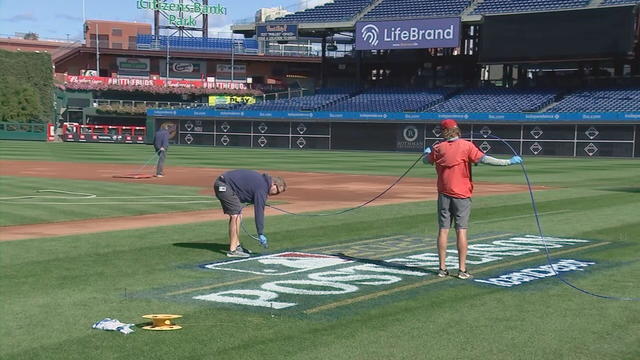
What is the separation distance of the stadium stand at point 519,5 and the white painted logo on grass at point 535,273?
53651 mm

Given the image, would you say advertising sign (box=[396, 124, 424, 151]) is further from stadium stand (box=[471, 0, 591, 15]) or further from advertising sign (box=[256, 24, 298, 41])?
advertising sign (box=[256, 24, 298, 41])

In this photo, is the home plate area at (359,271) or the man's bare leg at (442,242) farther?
the man's bare leg at (442,242)

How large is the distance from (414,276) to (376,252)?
2.20 metres

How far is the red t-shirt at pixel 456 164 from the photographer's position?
33.8 ft

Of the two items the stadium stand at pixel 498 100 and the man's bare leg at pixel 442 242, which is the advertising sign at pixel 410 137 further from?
the man's bare leg at pixel 442 242

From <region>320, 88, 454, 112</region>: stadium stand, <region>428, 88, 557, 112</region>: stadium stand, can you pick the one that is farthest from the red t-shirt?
<region>320, 88, 454, 112</region>: stadium stand

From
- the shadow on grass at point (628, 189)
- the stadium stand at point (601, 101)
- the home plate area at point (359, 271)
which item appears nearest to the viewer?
the home plate area at point (359, 271)

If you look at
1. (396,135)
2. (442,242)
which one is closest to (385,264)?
(442,242)

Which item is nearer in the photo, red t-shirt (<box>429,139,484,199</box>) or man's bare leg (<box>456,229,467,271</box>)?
red t-shirt (<box>429,139,484,199</box>)

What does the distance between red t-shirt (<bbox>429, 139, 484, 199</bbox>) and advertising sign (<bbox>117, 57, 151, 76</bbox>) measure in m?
84.3

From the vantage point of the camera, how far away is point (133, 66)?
9094cm

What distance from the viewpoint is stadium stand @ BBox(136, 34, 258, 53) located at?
304 ft

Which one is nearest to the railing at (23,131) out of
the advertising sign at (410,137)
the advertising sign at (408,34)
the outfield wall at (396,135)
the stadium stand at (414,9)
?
the outfield wall at (396,135)

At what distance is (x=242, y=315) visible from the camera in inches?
321
